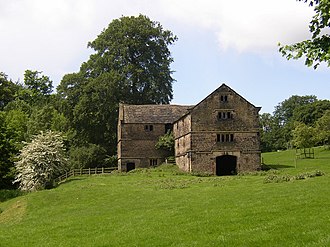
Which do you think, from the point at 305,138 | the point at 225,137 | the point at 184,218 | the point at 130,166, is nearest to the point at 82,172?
the point at 130,166

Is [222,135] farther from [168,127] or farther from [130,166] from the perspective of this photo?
[130,166]

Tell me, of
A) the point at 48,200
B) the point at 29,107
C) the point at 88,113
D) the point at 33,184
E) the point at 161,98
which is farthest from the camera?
the point at 29,107

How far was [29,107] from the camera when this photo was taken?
89.9 meters

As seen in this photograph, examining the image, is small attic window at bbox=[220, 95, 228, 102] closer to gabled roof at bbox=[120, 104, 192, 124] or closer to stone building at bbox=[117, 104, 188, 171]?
stone building at bbox=[117, 104, 188, 171]

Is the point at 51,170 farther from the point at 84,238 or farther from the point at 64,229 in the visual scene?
the point at 84,238

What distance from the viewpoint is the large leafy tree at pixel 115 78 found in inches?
3012

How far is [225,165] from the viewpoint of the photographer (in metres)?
59.8

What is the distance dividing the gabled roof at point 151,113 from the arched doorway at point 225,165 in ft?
42.0

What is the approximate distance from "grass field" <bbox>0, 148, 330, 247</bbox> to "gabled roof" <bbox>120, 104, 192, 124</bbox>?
3089cm

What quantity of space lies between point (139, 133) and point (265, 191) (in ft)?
131

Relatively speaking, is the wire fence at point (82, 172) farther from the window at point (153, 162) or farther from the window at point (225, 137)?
the window at point (225, 137)

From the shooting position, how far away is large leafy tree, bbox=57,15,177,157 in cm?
7650

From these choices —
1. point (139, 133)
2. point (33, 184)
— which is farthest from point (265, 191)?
point (139, 133)

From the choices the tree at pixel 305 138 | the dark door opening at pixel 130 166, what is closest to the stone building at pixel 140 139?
the dark door opening at pixel 130 166
